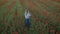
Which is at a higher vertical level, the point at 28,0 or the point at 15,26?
the point at 28,0

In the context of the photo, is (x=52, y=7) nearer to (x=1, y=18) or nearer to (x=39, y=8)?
(x=39, y=8)

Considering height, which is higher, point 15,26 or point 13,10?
point 13,10

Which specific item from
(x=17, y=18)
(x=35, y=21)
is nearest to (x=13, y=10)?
(x=17, y=18)

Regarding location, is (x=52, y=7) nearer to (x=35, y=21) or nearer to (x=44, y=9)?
(x=44, y=9)

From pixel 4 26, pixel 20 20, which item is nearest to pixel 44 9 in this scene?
pixel 20 20

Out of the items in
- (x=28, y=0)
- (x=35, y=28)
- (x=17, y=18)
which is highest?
(x=28, y=0)

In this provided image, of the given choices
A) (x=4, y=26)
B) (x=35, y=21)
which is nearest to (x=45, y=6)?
(x=35, y=21)
